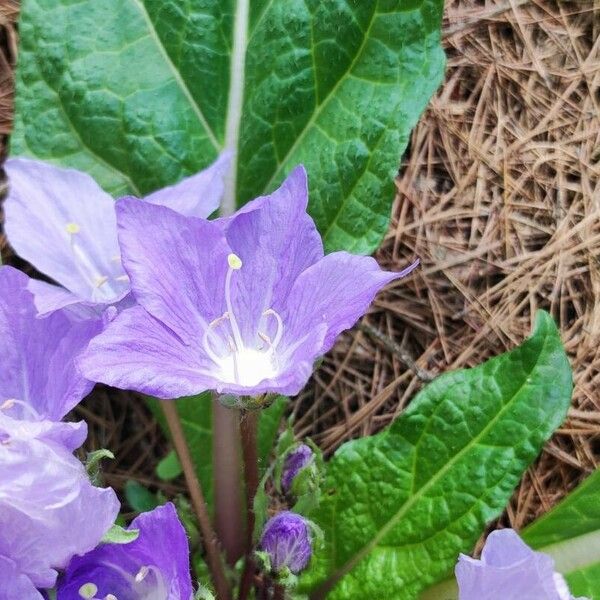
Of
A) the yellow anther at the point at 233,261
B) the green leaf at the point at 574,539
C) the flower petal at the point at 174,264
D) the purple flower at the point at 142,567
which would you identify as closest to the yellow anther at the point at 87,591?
the purple flower at the point at 142,567

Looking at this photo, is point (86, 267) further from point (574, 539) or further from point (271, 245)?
point (574, 539)

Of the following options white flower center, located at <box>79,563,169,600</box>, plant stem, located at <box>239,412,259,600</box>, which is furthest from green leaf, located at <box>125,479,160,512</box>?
white flower center, located at <box>79,563,169,600</box>

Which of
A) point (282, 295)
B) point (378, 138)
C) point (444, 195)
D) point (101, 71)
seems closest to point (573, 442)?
point (444, 195)

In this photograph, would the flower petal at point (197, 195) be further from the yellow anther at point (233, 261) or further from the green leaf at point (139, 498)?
the green leaf at point (139, 498)

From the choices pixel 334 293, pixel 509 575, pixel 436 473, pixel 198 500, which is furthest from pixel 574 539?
pixel 334 293

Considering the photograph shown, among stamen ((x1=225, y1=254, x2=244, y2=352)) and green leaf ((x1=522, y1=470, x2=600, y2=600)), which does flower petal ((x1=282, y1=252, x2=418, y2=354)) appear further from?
green leaf ((x1=522, y1=470, x2=600, y2=600))
